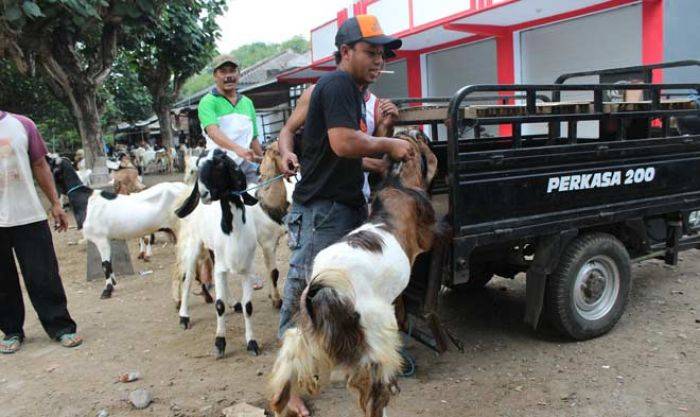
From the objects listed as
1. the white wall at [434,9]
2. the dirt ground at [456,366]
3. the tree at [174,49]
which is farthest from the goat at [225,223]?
the tree at [174,49]

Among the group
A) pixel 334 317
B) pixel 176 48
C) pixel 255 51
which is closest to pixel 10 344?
pixel 334 317

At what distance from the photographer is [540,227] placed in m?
3.52

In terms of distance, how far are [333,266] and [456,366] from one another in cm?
182

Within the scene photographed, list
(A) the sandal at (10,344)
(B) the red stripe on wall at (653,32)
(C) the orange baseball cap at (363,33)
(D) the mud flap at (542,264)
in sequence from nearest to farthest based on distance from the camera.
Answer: (C) the orange baseball cap at (363,33) < (D) the mud flap at (542,264) < (A) the sandal at (10,344) < (B) the red stripe on wall at (653,32)

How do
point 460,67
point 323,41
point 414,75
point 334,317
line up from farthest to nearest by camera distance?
point 323,41 → point 414,75 → point 460,67 → point 334,317

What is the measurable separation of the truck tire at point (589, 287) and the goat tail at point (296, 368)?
204cm

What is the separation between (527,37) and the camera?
35.2 feet

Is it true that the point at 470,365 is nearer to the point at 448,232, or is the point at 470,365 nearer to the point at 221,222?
the point at 448,232

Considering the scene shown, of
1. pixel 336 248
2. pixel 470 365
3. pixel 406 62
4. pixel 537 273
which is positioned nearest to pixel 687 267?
pixel 537 273

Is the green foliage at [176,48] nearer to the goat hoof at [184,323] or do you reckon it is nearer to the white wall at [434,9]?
the white wall at [434,9]

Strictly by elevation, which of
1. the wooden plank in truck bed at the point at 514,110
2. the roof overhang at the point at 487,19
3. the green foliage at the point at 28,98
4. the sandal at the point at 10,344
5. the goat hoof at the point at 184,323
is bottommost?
the goat hoof at the point at 184,323

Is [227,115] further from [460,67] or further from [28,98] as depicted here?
[28,98]

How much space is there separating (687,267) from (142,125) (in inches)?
1395

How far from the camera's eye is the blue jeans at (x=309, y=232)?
2906 mm
